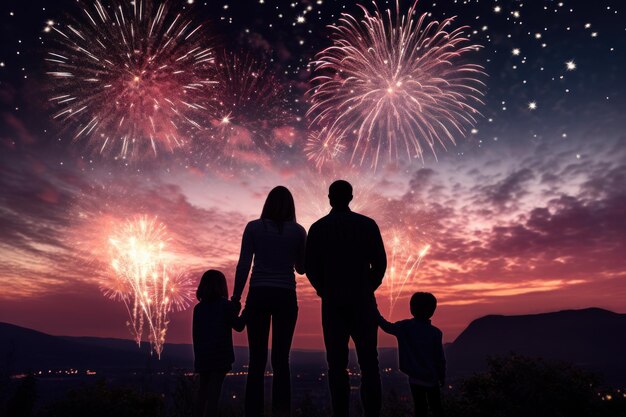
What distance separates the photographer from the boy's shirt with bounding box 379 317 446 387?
539 centimetres

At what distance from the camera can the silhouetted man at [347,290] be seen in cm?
489

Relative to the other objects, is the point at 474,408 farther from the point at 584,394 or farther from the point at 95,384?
the point at 95,384

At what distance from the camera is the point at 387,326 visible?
5.35m

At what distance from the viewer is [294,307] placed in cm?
523

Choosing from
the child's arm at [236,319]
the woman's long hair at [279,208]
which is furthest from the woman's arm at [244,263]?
the woman's long hair at [279,208]

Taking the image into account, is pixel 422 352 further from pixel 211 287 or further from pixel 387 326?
pixel 211 287

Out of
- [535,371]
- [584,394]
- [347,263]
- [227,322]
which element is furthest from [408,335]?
[584,394]

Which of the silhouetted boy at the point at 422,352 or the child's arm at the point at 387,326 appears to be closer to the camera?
the child's arm at the point at 387,326

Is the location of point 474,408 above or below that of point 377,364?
below

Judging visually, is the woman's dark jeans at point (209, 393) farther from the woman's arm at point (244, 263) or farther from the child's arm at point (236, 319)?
the woman's arm at point (244, 263)

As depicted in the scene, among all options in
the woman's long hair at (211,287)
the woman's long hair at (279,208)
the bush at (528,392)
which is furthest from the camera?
the bush at (528,392)

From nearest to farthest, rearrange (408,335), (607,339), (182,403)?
(408,335)
(182,403)
(607,339)

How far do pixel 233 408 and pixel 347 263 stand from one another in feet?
22.9

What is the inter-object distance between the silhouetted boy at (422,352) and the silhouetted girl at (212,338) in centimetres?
203
